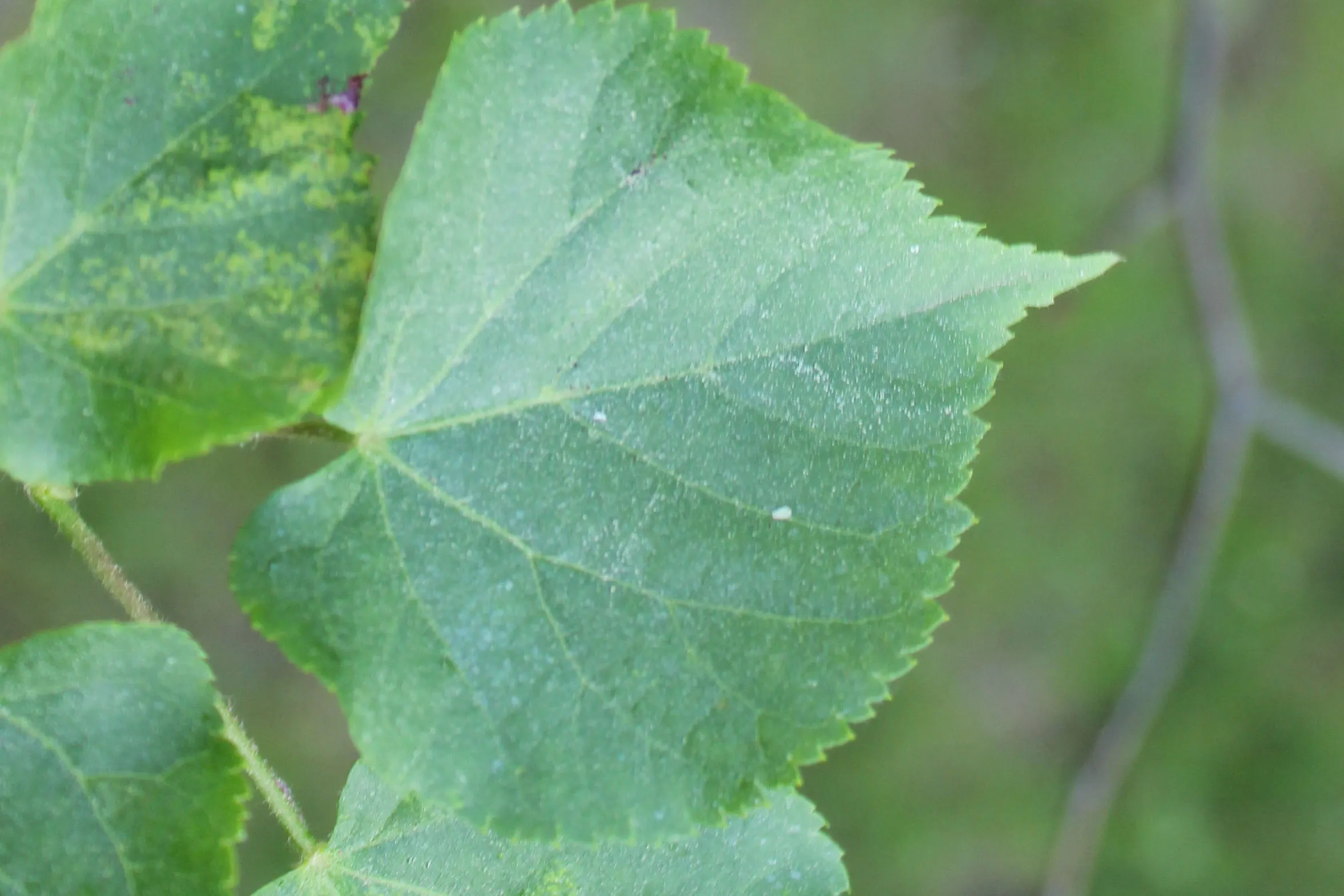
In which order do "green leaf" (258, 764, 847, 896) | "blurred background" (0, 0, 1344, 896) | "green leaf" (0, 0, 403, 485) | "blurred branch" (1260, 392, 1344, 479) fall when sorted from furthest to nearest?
"blurred branch" (1260, 392, 1344, 479), "blurred background" (0, 0, 1344, 896), "green leaf" (258, 764, 847, 896), "green leaf" (0, 0, 403, 485)

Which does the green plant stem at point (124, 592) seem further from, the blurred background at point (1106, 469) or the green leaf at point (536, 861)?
Answer: the blurred background at point (1106, 469)

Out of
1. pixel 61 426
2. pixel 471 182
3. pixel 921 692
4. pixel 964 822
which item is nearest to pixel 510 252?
pixel 471 182

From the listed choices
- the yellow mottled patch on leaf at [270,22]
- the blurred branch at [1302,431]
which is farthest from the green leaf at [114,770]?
the blurred branch at [1302,431]

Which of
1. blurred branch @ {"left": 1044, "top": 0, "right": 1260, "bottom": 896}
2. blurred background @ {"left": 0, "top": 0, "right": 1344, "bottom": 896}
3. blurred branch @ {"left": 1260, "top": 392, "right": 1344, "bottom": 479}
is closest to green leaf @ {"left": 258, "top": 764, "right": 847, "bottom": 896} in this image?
blurred background @ {"left": 0, "top": 0, "right": 1344, "bottom": 896}

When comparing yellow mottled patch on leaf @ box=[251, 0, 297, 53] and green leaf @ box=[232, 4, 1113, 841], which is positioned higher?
yellow mottled patch on leaf @ box=[251, 0, 297, 53]

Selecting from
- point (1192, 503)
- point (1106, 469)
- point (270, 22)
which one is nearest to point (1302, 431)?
point (1192, 503)

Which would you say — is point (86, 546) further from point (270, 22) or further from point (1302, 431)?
point (1302, 431)

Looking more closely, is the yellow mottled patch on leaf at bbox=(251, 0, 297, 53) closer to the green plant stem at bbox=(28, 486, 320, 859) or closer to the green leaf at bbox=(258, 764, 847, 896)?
the green plant stem at bbox=(28, 486, 320, 859)
